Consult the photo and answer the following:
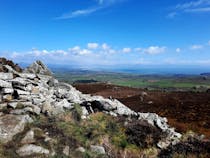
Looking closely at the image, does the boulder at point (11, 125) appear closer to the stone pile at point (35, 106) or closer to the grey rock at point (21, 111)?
the stone pile at point (35, 106)

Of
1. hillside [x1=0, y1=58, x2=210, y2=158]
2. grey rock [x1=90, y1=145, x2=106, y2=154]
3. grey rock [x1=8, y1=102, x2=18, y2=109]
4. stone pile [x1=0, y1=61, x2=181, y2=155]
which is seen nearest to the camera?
hillside [x1=0, y1=58, x2=210, y2=158]

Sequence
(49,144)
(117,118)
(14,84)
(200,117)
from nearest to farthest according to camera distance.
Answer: (49,144) < (117,118) < (14,84) < (200,117)

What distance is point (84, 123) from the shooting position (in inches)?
671

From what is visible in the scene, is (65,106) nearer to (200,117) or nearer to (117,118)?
(117,118)

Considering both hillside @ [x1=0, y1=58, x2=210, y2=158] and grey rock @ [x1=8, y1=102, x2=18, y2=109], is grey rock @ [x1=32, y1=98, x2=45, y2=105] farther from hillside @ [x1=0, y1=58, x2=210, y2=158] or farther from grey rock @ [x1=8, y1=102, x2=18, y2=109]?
grey rock @ [x1=8, y1=102, x2=18, y2=109]

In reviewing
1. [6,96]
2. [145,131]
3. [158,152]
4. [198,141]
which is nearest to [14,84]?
[6,96]

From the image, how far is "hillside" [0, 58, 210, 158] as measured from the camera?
13.7 meters

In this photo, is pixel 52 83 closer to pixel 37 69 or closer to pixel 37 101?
pixel 37 69

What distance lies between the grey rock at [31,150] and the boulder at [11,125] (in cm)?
108

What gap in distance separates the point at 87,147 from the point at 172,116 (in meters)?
16.3

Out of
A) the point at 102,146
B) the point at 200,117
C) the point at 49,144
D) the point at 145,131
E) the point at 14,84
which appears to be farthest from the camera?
the point at 200,117

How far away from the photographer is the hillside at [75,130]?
44.9 feet

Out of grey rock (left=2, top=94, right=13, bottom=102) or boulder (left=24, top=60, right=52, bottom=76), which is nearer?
grey rock (left=2, top=94, right=13, bottom=102)

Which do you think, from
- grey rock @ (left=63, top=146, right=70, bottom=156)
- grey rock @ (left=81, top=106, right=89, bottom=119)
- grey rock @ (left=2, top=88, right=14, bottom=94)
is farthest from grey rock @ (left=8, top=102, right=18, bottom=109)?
grey rock @ (left=63, top=146, right=70, bottom=156)
